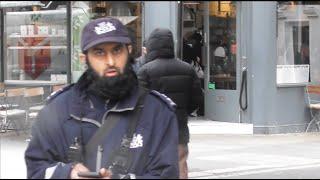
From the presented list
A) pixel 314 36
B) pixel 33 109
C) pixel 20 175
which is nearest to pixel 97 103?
pixel 20 175

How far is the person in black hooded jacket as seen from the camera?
6.82 metres

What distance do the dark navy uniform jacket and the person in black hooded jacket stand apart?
4.16 m

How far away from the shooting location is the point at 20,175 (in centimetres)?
732

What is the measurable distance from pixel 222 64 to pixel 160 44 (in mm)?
7920

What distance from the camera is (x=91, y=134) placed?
2531 millimetres

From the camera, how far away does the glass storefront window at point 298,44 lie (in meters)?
14.0

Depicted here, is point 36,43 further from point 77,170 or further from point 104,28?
point 77,170

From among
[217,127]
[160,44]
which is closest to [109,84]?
[160,44]

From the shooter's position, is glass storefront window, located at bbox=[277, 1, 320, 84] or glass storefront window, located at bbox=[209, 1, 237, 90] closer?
glass storefront window, located at bbox=[277, 1, 320, 84]

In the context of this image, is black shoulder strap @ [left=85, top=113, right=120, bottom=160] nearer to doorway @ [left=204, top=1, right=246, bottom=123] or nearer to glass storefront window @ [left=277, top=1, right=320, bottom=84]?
glass storefront window @ [left=277, top=1, right=320, bottom=84]

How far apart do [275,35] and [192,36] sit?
212 centimetres

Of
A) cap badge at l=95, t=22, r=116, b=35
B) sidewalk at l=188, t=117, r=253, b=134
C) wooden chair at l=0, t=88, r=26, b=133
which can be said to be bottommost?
sidewalk at l=188, t=117, r=253, b=134

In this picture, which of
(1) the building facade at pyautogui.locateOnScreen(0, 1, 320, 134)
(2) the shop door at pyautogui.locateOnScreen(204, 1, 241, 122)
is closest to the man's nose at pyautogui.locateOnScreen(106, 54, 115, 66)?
(1) the building facade at pyautogui.locateOnScreen(0, 1, 320, 134)

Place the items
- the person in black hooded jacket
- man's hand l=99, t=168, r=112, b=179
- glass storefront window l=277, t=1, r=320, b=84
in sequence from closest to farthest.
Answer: man's hand l=99, t=168, r=112, b=179 → the person in black hooded jacket → glass storefront window l=277, t=1, r=320, b=84
